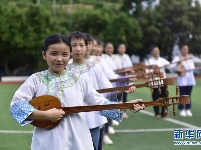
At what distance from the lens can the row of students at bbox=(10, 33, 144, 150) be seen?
2.91 meters

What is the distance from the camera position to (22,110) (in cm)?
289

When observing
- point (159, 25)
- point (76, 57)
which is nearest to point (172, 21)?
point (159, 25)

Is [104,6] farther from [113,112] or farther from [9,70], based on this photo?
[113,112]

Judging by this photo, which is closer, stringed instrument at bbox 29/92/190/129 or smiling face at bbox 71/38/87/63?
stringed instrument at bbox 29/92/190/129

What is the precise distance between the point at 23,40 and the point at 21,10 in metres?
1.70

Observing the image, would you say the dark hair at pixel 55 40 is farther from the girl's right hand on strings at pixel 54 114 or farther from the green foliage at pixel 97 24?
the green foliage at pixel 97 24

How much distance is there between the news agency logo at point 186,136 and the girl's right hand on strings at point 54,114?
379 centimetres

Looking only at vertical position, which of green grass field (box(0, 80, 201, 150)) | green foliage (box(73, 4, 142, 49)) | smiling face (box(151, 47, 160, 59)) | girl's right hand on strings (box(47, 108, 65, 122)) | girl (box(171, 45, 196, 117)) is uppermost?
green foliage (box(73, 4, 142, 49))

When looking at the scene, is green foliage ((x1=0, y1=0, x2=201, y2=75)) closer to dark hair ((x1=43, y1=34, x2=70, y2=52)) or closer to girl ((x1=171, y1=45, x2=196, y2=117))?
girl ((x1=171, y1=45, x2=196, y2=117))

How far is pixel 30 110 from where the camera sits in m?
2.88

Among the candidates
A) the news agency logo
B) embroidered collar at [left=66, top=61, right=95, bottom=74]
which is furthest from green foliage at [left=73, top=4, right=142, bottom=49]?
embroidered collar at [left=66, top=61, right=95, bottom=74]

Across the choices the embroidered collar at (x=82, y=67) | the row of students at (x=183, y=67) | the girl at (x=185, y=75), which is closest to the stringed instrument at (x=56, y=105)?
the embroidered collar at (x=82, y=67)

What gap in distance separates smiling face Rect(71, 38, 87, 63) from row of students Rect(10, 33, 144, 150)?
104cm

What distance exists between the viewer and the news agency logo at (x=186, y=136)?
640 centimetres
